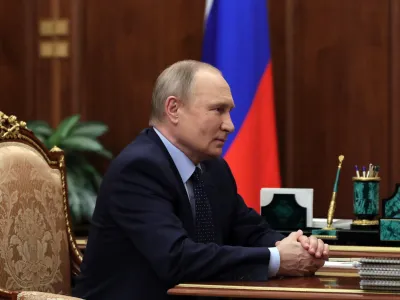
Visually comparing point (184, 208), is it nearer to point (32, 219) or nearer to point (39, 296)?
point (39, 296)

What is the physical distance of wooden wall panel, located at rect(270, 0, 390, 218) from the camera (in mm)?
4742

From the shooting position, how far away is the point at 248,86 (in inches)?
179

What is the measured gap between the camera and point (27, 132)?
3.19m

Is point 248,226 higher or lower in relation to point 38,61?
lower

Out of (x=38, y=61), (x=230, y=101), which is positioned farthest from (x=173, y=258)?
(x=38, y=61)

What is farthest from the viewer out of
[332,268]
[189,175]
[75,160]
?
[75,160]

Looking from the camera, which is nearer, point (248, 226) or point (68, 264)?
point (248, 226)

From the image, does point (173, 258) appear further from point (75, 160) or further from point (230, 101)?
point (75, 160)

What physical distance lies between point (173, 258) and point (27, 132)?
3.59 ft

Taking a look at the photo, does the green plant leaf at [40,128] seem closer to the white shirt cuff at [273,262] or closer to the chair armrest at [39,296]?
the chair armrest at [39,296]

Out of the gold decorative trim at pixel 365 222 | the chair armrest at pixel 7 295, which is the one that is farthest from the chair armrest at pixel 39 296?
the gold decorative trim at pixel 365 222

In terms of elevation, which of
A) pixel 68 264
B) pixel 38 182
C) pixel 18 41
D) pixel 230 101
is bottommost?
pixel 68 264

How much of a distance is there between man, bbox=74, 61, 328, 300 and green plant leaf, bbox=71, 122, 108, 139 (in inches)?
86.4

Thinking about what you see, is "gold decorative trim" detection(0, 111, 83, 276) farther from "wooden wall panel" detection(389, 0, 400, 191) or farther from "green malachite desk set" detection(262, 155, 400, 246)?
"wooden wall panel" detection(389, 0, 400, 191)
